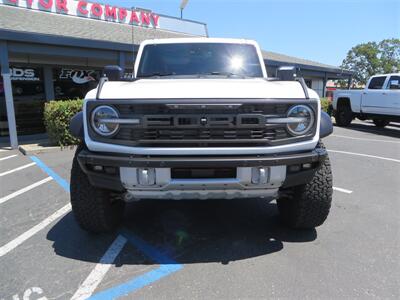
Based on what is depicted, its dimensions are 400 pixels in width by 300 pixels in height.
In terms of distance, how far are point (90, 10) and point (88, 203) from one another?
1597 cm

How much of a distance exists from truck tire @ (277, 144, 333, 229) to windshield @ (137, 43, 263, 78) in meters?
1.40

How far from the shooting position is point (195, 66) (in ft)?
13.2

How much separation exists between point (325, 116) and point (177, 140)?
1422 mm

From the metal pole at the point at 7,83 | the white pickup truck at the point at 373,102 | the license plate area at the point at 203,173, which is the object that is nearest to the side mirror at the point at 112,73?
the license plate area at the point at 203,173

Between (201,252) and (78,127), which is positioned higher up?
(78,127)

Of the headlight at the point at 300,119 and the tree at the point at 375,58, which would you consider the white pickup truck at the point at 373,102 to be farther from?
the tree at the point at 375,58

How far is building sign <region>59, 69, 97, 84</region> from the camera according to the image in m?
12.8

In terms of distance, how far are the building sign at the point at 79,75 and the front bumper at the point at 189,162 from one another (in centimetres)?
1116

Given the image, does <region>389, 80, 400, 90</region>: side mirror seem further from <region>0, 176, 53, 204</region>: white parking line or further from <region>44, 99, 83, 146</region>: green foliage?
<region>0, 176, 53, 204</region>: white parking line

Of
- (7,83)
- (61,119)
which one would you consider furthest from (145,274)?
(7,83)

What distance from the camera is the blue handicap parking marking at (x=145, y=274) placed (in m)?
2.52

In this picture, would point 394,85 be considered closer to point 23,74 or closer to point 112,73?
point 112,73

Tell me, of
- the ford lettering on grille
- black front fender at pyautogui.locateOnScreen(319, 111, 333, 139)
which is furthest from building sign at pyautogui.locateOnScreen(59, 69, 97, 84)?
black front fender at pyautogui.locateOnScreen(319, 111, 333, 139)

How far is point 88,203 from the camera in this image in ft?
10.5
